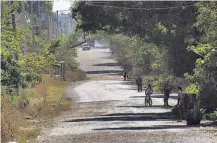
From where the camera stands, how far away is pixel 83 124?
88.2 feet

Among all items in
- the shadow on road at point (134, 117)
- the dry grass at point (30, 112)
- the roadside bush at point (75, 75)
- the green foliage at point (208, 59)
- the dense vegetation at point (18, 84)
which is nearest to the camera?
the dry grass at point (30, 112)

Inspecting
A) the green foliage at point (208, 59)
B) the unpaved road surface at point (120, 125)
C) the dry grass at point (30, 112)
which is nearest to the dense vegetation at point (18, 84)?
the dry grass at point (30, 112)

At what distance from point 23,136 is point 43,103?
1377 centimetres

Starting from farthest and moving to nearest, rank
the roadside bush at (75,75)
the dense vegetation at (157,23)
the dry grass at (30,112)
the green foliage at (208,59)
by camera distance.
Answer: the roadside bush at (75,75)
the dense vegetation at (157,23)
the green foliage at (208,59)
the dry grass at (30,112)

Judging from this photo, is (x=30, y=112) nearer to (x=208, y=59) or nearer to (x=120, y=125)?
(x=120, y=125)

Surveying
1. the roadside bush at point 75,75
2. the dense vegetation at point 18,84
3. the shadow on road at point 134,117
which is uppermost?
the dense vegetation at point 18,84

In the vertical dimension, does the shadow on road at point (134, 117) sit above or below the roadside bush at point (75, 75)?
above

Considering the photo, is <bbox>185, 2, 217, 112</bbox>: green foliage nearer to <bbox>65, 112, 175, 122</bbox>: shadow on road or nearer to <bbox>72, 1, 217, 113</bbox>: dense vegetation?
<bbox>65, 112, 175, 122</bbox>: shadow on road

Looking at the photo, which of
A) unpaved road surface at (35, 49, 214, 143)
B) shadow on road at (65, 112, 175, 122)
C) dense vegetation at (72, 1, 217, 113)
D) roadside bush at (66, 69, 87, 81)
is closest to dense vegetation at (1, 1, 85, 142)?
unpaved road surface at (35, 49, 214, 143)

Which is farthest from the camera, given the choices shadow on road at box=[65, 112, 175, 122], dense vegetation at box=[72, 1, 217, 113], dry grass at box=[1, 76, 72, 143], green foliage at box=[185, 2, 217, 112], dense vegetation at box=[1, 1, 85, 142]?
dense vegetation at box=[72, 1, 217, 113]

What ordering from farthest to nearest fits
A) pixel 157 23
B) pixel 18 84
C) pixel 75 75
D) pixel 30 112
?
1. pixel 75 75
2. pixel 157 23
3. pixel 18 84
4. pixel 30 112

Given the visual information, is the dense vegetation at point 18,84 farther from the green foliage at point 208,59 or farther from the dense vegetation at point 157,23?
the green foliage at point 208,59

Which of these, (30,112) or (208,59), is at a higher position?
(208,59)

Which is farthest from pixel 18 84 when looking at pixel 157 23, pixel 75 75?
pixel 75 75
